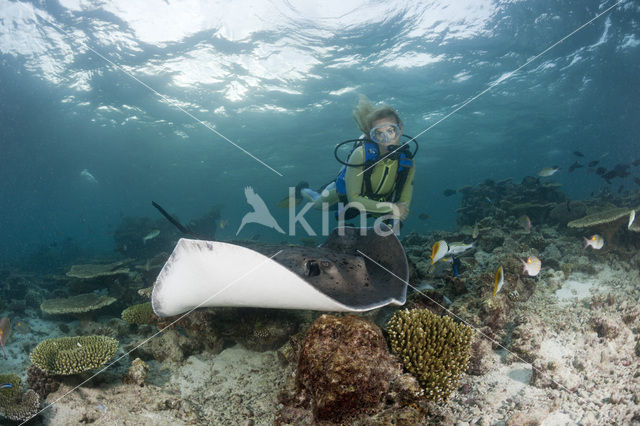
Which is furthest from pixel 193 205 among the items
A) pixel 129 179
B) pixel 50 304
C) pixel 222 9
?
pixel 50 304

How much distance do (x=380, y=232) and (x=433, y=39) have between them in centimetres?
1586

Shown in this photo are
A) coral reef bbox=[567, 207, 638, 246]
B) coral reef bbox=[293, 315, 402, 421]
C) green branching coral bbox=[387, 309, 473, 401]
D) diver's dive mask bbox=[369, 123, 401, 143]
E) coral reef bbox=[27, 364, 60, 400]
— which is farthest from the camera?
coral reef bbox=[567, 207, 638, 246]

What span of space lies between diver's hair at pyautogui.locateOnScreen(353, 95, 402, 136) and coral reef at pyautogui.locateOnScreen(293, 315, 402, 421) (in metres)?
4.52

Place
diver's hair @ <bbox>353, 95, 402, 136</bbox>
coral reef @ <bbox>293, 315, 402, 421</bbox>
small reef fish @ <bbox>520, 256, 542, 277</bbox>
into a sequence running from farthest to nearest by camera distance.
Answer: diver's hair @ <bbox>353, 95, 402, 136</bbox>, small reef fish @ <bbox>520, 256, 542, 277</bbox>, coral reef @ <bbox>293, 315, 402, 421</bbox>


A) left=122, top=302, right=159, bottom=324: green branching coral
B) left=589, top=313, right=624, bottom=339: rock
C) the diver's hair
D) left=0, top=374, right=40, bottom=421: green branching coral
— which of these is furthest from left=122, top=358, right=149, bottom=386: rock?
the diver's hair

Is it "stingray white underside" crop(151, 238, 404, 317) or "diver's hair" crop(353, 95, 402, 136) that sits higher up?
"diver's hair" crop(353, 95, 402, 136)

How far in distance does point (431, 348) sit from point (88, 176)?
51.7 m

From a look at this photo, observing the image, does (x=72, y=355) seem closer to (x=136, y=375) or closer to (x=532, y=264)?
(x=136, y=375)

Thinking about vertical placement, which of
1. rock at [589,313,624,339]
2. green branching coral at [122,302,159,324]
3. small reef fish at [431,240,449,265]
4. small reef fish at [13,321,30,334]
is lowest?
small reef fish at [13,321,30,334]

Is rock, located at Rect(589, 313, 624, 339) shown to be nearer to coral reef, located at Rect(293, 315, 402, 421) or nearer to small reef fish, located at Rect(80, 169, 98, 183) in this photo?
coral reef, located at Rect(293, 315, 402, 421)

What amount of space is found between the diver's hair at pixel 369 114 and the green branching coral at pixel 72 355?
5.70 meters

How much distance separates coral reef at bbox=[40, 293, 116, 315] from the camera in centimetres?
560

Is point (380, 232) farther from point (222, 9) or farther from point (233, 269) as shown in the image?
point (222, 9)

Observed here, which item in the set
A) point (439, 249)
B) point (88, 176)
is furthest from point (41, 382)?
point (88, 176)
